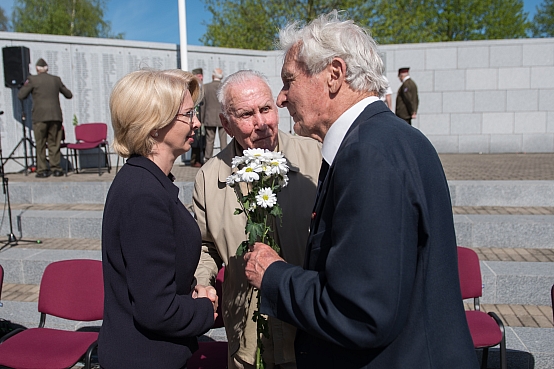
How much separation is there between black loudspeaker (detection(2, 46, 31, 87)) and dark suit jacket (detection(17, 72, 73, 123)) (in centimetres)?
63

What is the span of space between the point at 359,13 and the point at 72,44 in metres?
11.3

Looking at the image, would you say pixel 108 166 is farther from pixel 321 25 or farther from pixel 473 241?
pixel 321 25

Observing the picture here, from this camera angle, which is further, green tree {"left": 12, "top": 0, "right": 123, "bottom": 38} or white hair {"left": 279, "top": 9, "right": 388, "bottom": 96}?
green tree {"left": 12, "top": 0, "right": 123, "bottom": 38}

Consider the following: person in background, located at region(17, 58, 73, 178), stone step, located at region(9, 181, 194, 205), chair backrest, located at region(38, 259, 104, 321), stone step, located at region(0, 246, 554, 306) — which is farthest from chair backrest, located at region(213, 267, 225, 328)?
person in background, located at region(17, 58, 73, 178)

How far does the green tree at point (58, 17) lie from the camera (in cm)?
3020

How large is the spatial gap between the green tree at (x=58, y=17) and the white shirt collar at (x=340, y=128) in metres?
32.0

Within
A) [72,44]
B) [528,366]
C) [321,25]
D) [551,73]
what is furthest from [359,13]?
[321,25]

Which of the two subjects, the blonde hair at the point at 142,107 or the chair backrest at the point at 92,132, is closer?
the blonde hair at the point at 142,107

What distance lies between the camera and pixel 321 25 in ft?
4.93

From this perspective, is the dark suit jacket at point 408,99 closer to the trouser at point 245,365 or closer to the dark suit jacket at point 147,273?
the trouser at point 245,365

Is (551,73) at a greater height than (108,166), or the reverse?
(551,73)

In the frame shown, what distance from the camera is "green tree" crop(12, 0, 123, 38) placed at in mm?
30203

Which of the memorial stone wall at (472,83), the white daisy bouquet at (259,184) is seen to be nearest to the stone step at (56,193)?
the memorial stone wall at (472,83)

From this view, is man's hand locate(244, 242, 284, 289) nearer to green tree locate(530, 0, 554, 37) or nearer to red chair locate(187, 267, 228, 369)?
red chair locate(187, 267, 228, 369)
